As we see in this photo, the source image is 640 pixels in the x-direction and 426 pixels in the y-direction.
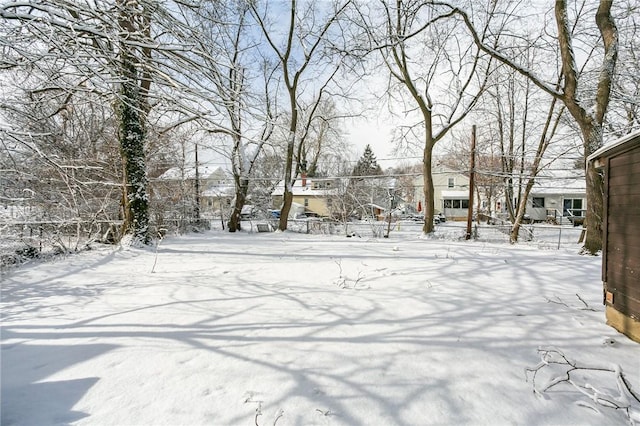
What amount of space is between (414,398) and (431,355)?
1.79 ft

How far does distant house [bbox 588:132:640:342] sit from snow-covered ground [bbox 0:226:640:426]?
0.68 ft

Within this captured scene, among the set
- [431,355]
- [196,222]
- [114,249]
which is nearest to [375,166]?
[196,222]

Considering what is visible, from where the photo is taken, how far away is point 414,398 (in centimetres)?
180

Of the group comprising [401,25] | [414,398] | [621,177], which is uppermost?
[401,25]

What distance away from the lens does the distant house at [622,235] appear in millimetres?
2490

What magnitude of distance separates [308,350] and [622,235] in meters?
2.88

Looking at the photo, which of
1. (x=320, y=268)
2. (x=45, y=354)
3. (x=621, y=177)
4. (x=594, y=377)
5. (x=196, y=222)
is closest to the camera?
(x=594, y=377)

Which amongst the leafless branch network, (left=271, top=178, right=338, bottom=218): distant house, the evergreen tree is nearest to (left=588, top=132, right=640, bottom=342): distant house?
the leafless branch network

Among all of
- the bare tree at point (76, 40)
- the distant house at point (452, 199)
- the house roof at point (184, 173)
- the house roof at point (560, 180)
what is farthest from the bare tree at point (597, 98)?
the distant house at point (452, 199)

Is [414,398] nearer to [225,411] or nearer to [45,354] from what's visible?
[225,411]

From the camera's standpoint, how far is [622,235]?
268cm

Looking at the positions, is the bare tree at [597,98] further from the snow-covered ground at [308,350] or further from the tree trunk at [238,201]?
the tree trunk at [238,201]

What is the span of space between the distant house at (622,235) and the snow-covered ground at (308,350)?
8.1 inches

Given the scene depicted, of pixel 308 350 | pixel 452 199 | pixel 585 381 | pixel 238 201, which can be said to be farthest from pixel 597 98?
pixel 452 199
